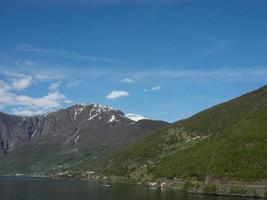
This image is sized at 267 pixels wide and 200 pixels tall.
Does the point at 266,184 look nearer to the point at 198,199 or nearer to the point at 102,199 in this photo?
the point at 198,199

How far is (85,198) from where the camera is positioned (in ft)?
614

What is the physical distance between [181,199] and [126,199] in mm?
19731

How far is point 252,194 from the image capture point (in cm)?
19738

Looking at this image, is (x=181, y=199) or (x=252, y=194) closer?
(x=181, y=199)

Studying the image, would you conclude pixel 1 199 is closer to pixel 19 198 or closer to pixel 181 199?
pixel 19 198

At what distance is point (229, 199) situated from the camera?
18162 cm

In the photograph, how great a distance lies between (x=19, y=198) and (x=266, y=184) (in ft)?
322

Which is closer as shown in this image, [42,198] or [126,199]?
[126,199]

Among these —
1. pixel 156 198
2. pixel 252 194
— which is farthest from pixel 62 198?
pixel 252 194

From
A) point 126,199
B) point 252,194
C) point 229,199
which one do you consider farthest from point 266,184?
point 126,199

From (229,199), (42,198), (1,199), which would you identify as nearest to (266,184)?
(229,199)

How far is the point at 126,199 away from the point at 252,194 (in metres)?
54.4

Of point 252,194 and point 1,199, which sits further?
point 252,194

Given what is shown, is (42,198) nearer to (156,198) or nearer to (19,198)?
(19,198)
